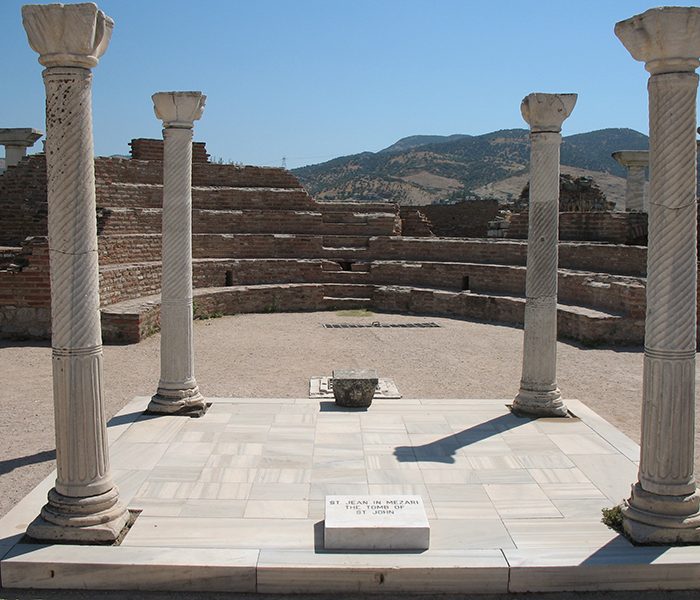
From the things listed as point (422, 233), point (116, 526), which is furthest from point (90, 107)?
point (422, 233)

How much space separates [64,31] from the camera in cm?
470

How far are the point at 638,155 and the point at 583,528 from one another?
74.3ft

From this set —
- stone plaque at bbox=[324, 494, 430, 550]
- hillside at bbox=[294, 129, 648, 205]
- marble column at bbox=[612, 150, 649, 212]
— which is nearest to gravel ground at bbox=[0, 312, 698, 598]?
stone plaque at bbox=[324, 494, 430, 550]

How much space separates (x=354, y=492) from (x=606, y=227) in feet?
53.4

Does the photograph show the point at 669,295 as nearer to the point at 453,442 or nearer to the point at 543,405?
the point at 453,442

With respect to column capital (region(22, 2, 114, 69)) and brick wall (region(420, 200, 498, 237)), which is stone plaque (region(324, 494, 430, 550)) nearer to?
column capital (region(22, 2, 114, 69))

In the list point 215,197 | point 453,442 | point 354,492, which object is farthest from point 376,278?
point 354,492

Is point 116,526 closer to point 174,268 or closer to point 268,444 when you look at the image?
point 268,444

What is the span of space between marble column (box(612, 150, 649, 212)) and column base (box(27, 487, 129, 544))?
24.1m

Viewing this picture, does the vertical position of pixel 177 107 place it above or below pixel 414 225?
above

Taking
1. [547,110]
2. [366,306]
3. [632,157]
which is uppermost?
[632,157]

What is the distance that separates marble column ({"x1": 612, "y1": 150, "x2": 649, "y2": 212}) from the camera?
2517 centimetres

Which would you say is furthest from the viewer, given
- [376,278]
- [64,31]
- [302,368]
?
[376,278]

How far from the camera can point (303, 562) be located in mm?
4855
